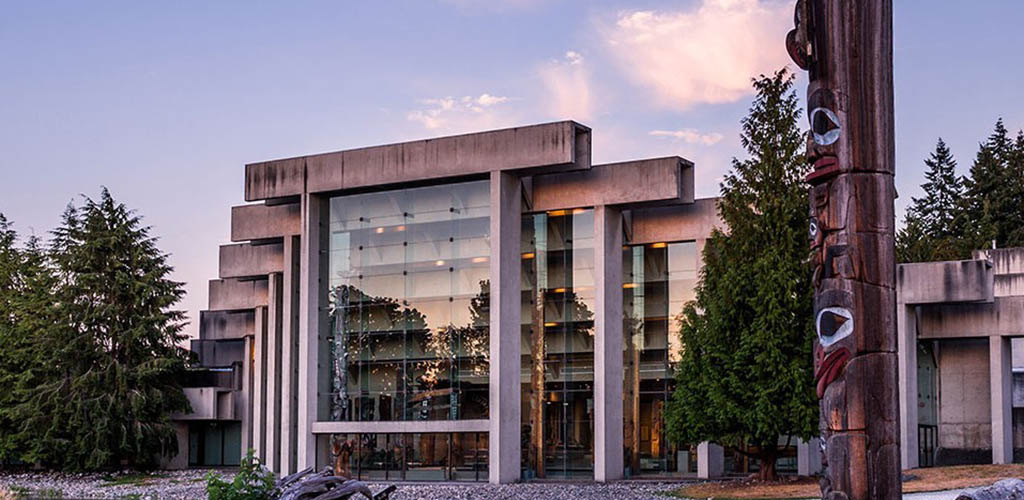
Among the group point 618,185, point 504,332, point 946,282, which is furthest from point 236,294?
point 946,282

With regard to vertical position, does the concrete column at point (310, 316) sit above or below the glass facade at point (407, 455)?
above

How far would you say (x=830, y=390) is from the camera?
18797 millimetres

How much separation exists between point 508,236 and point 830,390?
88.0 ft

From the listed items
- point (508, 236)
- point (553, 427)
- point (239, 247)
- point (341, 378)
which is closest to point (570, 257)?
point (508, 236)

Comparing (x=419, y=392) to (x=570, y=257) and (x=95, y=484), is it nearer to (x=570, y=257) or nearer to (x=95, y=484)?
(x=570, y=257)

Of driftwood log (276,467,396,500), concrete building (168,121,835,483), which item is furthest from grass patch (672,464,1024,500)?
driftwood log (276,467,396,500)

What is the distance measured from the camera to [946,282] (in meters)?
45.6

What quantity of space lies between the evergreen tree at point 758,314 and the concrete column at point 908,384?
9.94m

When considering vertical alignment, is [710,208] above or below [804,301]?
above

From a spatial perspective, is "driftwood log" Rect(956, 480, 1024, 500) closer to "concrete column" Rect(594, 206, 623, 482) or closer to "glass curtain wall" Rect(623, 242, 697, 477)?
"concrete column" Rect(594, 206, 623, 482)

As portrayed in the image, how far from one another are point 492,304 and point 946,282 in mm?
16524

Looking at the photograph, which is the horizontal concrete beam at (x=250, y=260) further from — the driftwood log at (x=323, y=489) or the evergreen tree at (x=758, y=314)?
the driftwood log at (x=323, y=489)

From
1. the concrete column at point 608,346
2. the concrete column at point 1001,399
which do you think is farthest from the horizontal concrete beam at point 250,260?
the concrete column at point 1001,399

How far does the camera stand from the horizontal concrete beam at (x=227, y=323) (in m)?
64.4
